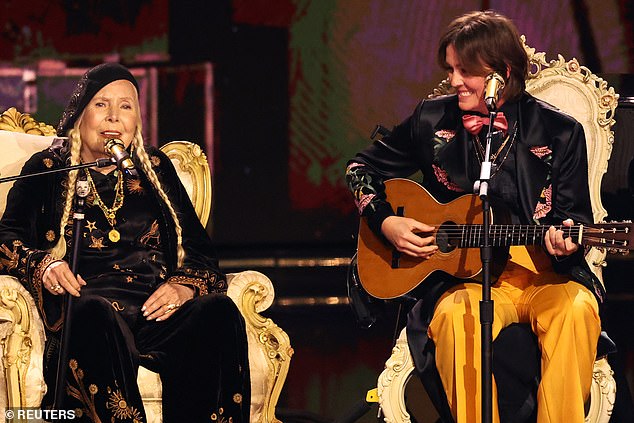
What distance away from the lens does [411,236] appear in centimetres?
418

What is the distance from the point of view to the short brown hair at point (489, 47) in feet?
13.7

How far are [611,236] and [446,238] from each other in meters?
0.66

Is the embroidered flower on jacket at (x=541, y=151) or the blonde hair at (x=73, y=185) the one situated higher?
the embroidered flower on jacket at (x=541, y=151)

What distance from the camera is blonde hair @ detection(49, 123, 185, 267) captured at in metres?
4.36

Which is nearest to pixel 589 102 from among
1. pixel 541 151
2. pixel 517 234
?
pixel 541 151

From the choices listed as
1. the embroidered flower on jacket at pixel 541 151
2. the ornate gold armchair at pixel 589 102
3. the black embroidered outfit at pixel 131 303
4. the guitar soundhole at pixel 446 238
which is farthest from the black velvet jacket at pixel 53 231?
the embroidered flower on jacket at pixel 541 151

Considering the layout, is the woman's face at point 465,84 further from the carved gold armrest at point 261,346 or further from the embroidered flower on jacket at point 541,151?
the carved gold armrest at point 261,346

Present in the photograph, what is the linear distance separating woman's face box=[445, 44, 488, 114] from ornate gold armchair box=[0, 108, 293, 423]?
990 millimetres

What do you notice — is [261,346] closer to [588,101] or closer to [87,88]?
[87,88]

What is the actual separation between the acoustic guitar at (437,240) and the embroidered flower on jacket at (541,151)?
0.90ft

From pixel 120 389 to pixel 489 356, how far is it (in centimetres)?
124

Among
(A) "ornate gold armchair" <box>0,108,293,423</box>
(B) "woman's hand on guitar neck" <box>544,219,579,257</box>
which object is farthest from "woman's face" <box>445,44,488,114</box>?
(A) "ornate gold armchair" <box>0,108,293,423</box>

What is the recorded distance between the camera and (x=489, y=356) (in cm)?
358

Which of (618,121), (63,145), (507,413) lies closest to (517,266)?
(507,413)
